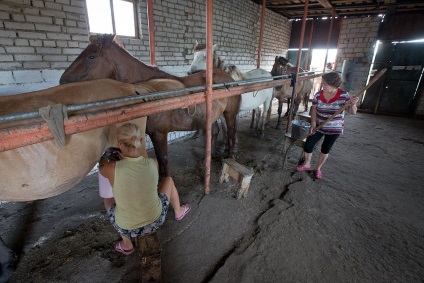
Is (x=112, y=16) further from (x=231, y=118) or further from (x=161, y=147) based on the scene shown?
(x=231, y=118)

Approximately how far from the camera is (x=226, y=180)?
3.62m

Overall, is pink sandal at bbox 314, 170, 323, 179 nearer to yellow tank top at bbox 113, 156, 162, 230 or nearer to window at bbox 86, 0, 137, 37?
yellow tank top at bbox 113, 156, 162, 230

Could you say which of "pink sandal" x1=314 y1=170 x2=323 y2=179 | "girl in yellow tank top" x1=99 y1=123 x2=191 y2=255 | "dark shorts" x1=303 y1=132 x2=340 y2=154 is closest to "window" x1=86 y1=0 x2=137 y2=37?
"girl in yellow tank top" x1=99 y1=123 x2=191 y2=255

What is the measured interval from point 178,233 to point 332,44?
11406mm

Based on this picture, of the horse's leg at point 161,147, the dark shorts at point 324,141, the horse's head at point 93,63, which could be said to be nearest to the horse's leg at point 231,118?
the dark shorts at point 324,141

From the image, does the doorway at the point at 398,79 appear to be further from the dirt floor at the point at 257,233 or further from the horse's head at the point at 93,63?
the horse's head at the point at 93,63

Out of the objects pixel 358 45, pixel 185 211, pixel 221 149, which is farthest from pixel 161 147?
pixel 358 45

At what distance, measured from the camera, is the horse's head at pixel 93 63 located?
2947mm

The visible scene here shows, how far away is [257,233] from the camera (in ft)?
8.52

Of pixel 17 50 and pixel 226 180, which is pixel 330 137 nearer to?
pixel 226 180

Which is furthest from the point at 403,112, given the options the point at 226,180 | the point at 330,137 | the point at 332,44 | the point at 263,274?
the point at 263,274

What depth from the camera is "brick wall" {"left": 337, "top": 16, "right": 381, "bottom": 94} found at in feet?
29.7

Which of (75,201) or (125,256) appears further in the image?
(75,201)

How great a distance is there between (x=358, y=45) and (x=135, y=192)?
11543 millimetres
